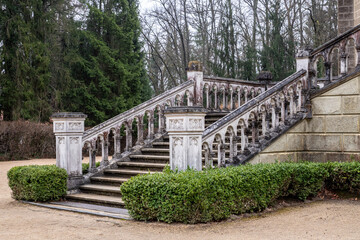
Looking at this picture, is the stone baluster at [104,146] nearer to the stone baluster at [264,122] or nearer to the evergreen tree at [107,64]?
the stone baluster at [264,122]

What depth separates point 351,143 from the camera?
892 cm

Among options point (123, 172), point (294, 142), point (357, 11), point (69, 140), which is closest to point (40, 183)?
point (69, 140)

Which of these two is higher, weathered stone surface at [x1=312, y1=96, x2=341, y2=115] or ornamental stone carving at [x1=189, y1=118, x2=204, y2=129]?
weathered stone surface at [x1=312, y1=96, x2=341, y2=115]

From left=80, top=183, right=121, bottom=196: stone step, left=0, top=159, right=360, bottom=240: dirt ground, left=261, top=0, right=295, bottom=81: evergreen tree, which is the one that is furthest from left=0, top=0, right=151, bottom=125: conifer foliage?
left=0, top=159, right=360, bottom=240: dirt ground

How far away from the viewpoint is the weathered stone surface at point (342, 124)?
8.84m

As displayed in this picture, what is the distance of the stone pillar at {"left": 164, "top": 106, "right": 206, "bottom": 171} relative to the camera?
6.76 m

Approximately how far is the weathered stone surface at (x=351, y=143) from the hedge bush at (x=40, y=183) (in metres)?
5.79

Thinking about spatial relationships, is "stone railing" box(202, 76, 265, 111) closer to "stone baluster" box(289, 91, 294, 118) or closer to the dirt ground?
"stone baluster" box(289, 91, 294, 118)

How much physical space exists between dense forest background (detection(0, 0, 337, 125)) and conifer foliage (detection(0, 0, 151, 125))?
5 centimetres

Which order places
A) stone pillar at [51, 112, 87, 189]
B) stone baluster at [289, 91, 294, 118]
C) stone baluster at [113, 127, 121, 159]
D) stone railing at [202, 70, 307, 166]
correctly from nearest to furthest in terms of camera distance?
stone railing at [202, 70, 307, 166], stone pillar at [51, 112, 87, 189], stone baluster at [289, 91, 294, 118], stone baluster at [113, 127, 121, 159]

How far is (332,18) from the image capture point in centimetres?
2448

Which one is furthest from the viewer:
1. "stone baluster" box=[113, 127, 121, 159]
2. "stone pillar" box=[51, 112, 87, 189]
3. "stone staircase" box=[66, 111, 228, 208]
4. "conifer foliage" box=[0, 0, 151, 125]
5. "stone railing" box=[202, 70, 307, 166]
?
"conifer foliage" box=[0, 0, 151, 125]

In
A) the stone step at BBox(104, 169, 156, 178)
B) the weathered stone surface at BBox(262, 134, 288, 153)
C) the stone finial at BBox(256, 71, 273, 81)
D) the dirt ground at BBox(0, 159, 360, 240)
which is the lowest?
the dirt ground at BBox(0, 159, 360, 240)

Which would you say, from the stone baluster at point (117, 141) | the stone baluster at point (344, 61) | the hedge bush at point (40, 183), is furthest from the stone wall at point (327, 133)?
the hedge bush at point (40, 183)
